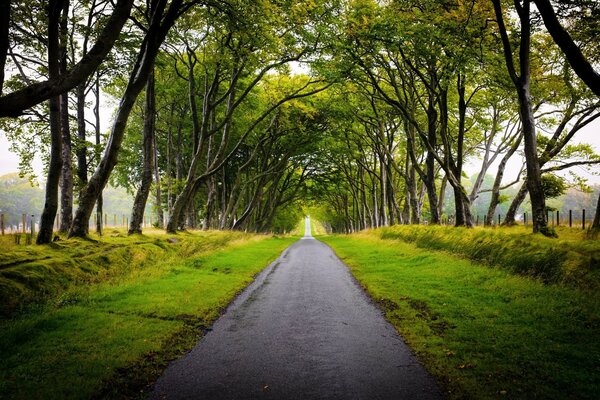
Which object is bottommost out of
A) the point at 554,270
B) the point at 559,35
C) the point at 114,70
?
the point at 554,270

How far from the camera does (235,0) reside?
466 inches

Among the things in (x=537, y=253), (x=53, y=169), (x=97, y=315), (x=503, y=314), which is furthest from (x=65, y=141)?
(x=537, y=253)

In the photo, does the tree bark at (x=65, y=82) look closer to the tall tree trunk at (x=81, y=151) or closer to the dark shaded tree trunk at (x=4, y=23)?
the dark shaded tree trunk at (x=4, y=23)

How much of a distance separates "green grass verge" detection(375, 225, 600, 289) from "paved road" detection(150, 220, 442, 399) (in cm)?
421

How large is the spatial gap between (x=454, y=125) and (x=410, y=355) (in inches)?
927

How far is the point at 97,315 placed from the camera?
669 cm

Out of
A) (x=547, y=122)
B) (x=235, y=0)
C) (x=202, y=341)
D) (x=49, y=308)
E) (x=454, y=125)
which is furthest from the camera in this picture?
(x=454, y=125)

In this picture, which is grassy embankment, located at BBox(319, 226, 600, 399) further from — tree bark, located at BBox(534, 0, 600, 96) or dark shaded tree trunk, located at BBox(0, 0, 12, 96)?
dark shaded tree trunk, located at BBox(0, 0, 12, 96)

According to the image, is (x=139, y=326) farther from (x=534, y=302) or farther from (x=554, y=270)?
(x=554, y=270)

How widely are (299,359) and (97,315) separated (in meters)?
3.98

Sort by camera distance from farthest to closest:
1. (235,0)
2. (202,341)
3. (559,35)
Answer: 1. (235,0)
2. (559,35)
3. (202,341)

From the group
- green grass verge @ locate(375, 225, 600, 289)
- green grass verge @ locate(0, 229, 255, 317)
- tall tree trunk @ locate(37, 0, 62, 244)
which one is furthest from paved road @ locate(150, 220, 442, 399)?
tall tree trunk @ locate(37, 0, 62, 244)

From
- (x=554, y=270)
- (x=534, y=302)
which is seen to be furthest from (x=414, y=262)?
(x=534, y=302)

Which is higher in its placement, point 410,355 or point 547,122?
point 547,122
